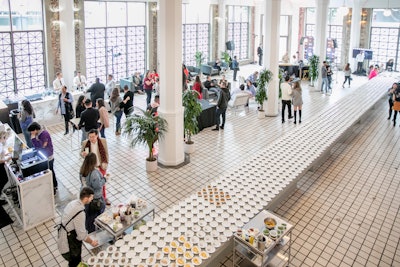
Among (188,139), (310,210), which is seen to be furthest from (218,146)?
(310,210)

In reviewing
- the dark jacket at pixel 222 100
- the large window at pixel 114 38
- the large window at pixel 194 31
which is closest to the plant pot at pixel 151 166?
the dark jacket at pixel 222 100

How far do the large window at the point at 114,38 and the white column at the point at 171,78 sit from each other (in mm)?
8168

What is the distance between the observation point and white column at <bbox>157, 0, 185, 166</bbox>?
8375 mm

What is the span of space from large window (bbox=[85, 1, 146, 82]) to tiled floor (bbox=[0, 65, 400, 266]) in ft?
17.7

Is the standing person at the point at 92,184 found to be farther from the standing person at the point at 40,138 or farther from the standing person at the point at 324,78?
the standing person at the point at 324,78

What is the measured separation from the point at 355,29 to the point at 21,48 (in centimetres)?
1763

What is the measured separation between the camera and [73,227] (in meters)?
5.05

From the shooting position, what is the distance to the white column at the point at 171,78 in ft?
27.5

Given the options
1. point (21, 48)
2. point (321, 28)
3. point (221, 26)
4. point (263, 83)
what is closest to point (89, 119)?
point (263, 83)

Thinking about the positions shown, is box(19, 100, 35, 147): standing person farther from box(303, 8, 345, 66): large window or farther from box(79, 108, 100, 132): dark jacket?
box(303, 8, 345, 66): large window

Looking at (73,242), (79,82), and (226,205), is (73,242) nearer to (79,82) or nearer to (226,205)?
(226,205)

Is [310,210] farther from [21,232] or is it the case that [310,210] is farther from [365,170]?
[21,232]

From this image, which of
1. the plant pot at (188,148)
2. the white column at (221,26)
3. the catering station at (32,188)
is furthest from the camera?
the white column at (221,26)

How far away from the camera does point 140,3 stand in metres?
17.3
